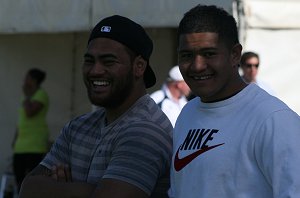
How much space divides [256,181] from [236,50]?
54 cm

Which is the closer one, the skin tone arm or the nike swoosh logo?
the nike swoosh logo

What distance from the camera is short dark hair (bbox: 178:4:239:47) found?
9.27 feet

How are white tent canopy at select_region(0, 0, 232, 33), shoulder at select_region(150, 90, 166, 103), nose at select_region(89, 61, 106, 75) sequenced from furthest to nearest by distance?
shoulder at select_region(150, 90, 166, 103) → white tent canopy at select_region(0, 0, 232, 33) → nose at select_region(89, 61, 106, 75)

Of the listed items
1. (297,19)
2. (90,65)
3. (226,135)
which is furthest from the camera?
(297,19)

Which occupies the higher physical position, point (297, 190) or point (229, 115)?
point (229, 115)

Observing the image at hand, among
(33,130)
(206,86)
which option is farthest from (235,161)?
(33,130)

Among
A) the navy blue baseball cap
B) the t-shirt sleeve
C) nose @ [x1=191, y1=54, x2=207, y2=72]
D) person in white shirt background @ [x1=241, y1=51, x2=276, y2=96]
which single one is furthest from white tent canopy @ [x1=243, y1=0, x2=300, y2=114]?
nose @ [x1=191, y1=54, x2=207, y2=72]

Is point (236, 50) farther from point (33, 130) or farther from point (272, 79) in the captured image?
point (33, 130)

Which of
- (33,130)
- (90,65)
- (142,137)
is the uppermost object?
(90,65)

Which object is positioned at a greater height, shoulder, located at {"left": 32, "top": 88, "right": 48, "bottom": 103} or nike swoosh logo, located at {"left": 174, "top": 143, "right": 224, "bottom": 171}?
nike swoosh logo, located at {"left": 174, "top": 143, "right": 224, "bottom": 171}

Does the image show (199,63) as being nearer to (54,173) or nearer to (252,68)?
(54,173)

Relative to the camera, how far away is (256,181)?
8.40 feet

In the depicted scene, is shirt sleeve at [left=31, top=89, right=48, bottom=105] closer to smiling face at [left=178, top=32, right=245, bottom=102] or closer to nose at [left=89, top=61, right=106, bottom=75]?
nose at [left=89, top=61, right=106, bottom=75]

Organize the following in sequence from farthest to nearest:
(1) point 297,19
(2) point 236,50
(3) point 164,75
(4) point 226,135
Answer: (3) point 164,75 < (1) point 297,19 < (2) point 236,50 < (4) point 226,135
